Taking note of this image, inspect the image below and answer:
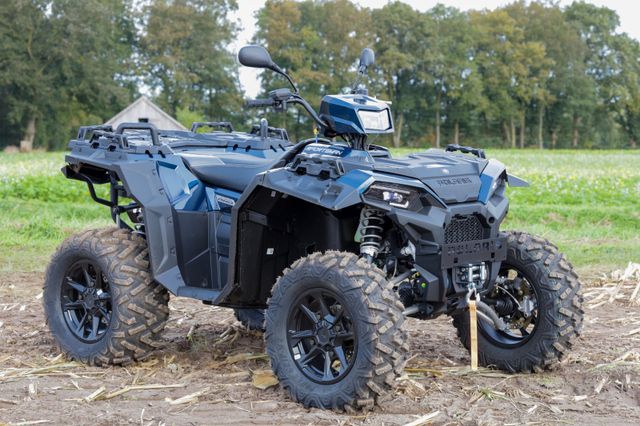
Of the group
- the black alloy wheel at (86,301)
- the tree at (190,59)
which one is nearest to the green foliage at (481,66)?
the tree at (190,59)

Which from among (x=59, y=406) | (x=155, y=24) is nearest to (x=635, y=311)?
(x=59, y=406)

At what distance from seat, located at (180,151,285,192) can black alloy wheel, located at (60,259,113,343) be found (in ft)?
3.08

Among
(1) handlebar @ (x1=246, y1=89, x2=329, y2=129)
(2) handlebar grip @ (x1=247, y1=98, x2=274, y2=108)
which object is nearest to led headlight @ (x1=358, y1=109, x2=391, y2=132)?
(1) handlebar @ (x1=246, y1=89, x2=329, y2=129)

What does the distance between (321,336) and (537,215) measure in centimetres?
1117

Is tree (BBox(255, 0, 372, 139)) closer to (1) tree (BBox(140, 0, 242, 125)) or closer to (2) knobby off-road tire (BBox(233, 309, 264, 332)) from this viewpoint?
(1) tree (BBox(140, 0, 242, 125))

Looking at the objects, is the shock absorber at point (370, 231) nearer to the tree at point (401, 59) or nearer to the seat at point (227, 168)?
the seat at point (227, 168)

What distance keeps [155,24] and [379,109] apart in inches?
2363

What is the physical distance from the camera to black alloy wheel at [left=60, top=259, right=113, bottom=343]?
6.12m

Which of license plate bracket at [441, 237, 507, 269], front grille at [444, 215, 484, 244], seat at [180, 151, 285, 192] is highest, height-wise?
seat at [180, 151, 285, 192]

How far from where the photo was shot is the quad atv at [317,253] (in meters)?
4.82

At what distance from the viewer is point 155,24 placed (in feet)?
206

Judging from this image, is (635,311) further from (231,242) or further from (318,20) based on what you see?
(318,20)

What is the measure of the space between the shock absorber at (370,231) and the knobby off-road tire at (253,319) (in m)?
2.21

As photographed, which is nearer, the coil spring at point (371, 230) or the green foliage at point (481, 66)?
the coil spring at point (371, 230)
